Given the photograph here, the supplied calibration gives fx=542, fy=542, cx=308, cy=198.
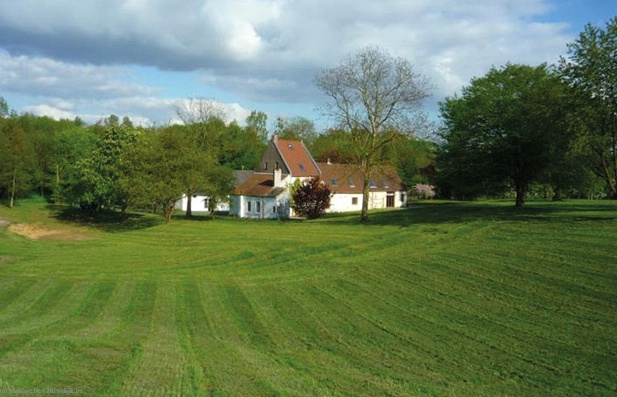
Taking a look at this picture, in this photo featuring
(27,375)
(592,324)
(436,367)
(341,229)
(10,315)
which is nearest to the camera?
(27,375)

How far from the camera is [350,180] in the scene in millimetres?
66688

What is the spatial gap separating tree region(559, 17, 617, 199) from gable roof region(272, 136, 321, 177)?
3691 cm

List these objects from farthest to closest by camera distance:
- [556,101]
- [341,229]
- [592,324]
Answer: [341,229], [556,101], [592,324]

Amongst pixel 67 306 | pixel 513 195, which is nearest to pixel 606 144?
pixel 67 306

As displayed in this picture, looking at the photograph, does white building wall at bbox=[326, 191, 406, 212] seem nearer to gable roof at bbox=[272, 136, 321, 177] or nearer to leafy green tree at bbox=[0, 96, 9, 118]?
gable roof at bbox=[272, 136, 321, 177]

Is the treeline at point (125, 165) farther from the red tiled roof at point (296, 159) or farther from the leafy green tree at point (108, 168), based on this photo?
the red tiled roof at point (296, 159)

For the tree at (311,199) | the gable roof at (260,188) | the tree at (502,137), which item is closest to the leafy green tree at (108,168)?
the gable roof at (260,188)

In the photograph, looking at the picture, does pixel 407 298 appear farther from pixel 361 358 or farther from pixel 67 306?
pixel 67 306

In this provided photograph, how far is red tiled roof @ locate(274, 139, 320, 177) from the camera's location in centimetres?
6281

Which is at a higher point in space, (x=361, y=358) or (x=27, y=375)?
(x=27, y=375)

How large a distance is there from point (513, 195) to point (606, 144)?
171 feet

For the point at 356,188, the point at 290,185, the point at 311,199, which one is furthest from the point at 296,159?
the point at 311,199

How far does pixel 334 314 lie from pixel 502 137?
29435 millimetres

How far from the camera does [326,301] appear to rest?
18.8m
